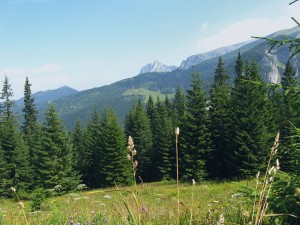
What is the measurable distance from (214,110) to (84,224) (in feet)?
112

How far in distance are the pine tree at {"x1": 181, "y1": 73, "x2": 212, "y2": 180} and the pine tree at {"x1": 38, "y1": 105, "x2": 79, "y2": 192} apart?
15.5m

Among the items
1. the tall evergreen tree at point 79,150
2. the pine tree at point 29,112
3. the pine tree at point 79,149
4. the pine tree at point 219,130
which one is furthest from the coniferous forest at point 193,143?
the pine tree at point 29,112

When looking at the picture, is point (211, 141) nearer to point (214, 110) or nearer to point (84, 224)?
point (214, 110)

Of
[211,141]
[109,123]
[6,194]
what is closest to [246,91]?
[211,141]

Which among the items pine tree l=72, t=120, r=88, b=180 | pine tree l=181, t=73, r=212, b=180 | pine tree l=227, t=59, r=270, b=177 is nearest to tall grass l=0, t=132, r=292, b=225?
pine tree l=227, t=59, r=270, b=177

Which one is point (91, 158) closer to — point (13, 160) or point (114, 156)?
point (114, 156)

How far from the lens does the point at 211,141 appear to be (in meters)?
35.2

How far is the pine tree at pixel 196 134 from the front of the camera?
115 ft

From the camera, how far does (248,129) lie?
1196 inches

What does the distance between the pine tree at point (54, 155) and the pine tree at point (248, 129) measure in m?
21.1

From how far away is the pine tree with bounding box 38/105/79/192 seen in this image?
36.9 metres

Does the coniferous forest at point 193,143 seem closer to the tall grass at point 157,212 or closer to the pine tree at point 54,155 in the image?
the pine tree at point 54,155

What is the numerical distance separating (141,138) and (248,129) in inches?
1213

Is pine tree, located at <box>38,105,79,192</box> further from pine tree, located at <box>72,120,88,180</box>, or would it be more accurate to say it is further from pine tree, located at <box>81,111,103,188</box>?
pine tree, located at <box>72,120,88,180</box>
